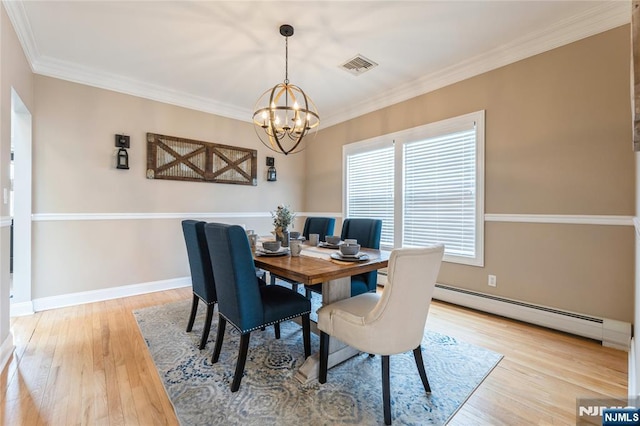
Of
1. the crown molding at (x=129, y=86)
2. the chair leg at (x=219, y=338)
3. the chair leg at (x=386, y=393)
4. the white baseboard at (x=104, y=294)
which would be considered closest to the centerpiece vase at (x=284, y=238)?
the chair leg at (x=219, y=338)

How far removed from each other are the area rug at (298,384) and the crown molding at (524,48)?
2812 millimetres

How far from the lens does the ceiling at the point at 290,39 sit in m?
2.29

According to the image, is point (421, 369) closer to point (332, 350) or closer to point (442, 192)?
point (332, 350)

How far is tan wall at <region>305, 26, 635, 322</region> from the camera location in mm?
2268

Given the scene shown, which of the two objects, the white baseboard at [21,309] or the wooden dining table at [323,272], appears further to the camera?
the white baseboard at [21,309]

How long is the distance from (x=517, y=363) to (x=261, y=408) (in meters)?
1.83

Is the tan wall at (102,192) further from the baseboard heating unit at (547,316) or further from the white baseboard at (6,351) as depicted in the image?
the baseboard heating unit at (547,316)

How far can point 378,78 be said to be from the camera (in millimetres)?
3512

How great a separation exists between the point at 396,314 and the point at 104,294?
3668 mm

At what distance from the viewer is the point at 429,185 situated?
355 cm

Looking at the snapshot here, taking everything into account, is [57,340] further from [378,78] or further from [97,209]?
[378,78]

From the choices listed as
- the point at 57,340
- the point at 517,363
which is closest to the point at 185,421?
the point at 57,340

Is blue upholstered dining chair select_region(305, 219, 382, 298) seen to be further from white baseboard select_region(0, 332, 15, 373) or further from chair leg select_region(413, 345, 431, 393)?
white baseboard select_region(0, 332, 15, 373)

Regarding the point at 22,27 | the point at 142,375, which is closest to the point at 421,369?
the point at 142,375
